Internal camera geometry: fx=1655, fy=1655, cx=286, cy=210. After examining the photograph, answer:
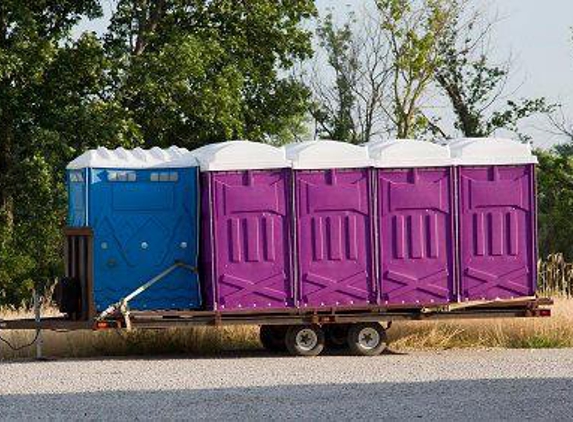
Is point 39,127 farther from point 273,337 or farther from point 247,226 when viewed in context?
point 247,226

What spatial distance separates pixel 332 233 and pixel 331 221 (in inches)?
5.6

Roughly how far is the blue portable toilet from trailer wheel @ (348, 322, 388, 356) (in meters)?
1.82

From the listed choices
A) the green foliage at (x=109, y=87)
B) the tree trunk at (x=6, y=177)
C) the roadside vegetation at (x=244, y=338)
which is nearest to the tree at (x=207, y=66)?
the green foliage at (x=109, y=87)

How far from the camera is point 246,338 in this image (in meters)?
20.2

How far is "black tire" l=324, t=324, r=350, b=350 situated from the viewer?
19.1 meters

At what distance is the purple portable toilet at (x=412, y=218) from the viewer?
60.4ft

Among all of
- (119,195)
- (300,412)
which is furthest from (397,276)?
(300,412)

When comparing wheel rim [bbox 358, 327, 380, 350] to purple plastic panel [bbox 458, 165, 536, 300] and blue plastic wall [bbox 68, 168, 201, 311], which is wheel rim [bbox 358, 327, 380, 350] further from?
blue plastic wall [bbox 68, 168, 201, 311]

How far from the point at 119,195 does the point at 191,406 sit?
5.35 m

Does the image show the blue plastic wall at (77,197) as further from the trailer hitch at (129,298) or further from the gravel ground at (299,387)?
the gravel ground at (299,387)

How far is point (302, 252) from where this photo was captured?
18312 mm

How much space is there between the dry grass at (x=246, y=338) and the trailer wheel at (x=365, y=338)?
0.85 metres

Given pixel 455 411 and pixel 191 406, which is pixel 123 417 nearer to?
pixel 191 406

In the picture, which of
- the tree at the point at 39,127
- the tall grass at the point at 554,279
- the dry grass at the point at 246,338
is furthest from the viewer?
the tree at the point at 39,127
